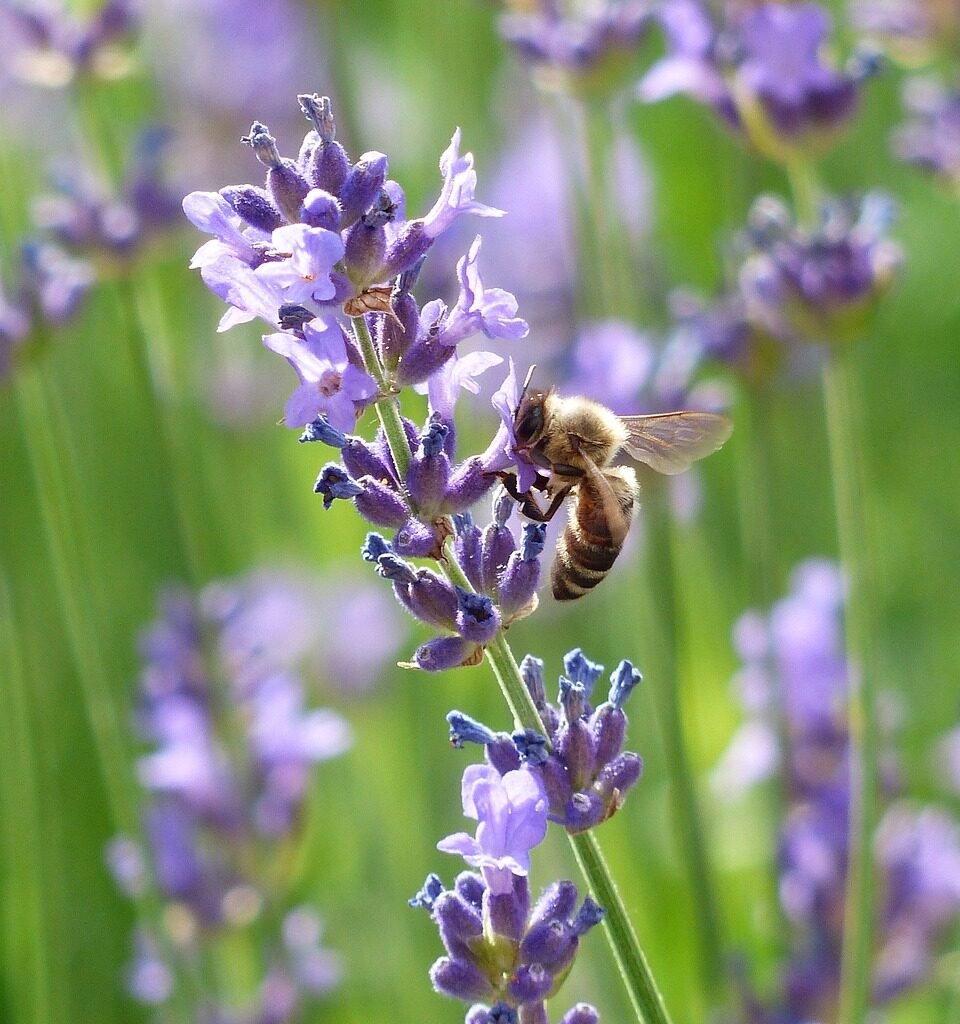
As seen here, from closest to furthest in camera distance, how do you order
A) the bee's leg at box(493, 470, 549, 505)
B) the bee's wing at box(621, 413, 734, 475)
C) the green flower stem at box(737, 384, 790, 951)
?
the bee's leg at box(493, 470, 549, 505) → the bee's wing at box(621, 413, 734, 475) → the green flower stem at box(737, 384, 790, 951)

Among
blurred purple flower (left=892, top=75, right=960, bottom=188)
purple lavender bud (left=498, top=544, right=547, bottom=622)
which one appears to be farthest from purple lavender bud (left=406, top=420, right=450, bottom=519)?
blurred purple flower (left=892, top=75, right=960, bottom=188)

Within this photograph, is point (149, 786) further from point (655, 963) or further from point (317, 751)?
point (655, 963)

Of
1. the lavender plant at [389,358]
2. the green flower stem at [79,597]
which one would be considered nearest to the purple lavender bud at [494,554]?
the lavender plant at [389,358]

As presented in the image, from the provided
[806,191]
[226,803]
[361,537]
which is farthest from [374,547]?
[361,537]

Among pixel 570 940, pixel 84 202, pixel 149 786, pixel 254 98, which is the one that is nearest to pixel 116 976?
pixel 149 786

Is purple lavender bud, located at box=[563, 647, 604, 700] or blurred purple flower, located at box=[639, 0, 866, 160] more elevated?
blurred purple flower, located at box=[639, 0, 866, 160]

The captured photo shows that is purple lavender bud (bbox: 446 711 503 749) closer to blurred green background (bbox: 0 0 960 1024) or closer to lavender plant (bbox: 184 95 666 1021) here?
lavender plant (bbox: 184 95 666 1021)
